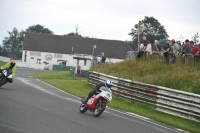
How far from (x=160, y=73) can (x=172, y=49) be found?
1584mm

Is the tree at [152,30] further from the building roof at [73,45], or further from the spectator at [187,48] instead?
the spectator at [187,48]

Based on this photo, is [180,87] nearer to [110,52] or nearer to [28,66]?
[28,66]

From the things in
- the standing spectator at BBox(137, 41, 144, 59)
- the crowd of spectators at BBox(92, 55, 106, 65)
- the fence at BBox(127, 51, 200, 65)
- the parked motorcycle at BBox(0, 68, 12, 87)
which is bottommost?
the parked motorcycle at BBox(0, 68, 12, 87)

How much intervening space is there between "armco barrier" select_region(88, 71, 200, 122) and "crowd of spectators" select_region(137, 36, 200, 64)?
3430 mm

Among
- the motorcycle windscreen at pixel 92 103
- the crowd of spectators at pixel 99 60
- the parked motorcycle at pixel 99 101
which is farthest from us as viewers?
the crowd of spectators at pixel 99 60

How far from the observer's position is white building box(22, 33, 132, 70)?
323 feet

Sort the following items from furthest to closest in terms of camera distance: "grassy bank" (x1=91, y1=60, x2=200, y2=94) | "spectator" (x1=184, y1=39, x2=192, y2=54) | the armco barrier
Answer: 1. "spectator" (x1=184, y1=39, x2=192, y2=54)
2. "grassy bank" (x1=91, y1=60, x2=200, y2=94)
3. the armco barrier

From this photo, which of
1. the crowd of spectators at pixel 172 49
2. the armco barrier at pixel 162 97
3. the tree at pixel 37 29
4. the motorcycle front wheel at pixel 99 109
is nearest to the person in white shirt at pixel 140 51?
the crowd of spectators at pixel 172 49

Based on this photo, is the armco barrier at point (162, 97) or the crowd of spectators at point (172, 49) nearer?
the armco barrier at point (162, 97)

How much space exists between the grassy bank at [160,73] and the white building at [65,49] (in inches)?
2560

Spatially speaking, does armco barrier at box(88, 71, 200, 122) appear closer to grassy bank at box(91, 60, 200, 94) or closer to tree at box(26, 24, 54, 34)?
grassy bank at box(91, 60, 200, 94)

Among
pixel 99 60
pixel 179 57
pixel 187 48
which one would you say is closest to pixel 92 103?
pixel 187 48

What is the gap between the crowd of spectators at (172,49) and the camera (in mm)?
23531

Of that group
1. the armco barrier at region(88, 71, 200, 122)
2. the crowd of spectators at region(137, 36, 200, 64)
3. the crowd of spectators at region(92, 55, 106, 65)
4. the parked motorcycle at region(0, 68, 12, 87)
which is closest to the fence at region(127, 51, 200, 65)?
the crowd of spectators at region(137, 36, 200, 64)
